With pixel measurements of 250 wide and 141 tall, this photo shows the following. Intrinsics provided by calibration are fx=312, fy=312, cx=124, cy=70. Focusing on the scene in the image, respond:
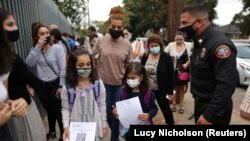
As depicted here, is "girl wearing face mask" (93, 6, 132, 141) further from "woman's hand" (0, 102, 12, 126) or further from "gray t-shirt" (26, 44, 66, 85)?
"woman's hand" (0, 102, 12, 126)

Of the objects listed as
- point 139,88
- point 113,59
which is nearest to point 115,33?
point 113,59

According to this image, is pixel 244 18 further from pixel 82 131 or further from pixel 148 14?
pixel 82 131

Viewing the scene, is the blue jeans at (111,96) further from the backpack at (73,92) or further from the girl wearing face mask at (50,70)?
the backpack at (73,92)

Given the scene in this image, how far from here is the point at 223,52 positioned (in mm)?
2699

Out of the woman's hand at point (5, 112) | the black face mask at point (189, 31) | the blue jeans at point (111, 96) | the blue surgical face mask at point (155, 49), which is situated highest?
the black face mask at point (189, 31)

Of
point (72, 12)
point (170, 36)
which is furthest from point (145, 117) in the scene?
point (72, 12)

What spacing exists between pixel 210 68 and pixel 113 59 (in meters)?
1.74

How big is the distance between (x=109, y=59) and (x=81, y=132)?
152 centimetres

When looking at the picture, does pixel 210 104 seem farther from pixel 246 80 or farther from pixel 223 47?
pixel 246 80

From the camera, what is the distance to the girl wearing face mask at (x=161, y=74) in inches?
199

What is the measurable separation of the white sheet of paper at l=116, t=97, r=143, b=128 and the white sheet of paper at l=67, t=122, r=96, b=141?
49cm

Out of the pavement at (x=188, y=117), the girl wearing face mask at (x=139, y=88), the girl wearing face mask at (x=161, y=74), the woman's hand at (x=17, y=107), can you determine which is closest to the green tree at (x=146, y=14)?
the pavement at (x=188, y=117)

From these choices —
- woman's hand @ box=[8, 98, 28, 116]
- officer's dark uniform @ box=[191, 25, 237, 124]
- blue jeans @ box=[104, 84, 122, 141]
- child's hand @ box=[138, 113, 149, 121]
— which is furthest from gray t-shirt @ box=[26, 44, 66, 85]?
woman's hand @ box=[8, 98, 28, 116]

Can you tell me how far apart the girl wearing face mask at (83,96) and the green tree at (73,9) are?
3246 cm
